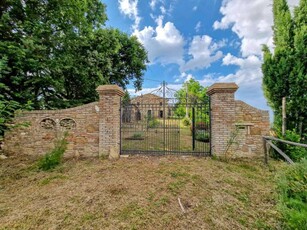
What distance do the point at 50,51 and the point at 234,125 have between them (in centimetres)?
766

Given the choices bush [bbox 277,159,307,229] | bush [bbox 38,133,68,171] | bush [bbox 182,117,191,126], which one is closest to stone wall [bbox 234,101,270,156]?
bush [bbox 277,159,307,229]

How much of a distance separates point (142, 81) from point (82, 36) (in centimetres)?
684

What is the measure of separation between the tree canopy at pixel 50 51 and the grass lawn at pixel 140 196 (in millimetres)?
3231

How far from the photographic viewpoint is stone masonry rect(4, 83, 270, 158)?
5.19m

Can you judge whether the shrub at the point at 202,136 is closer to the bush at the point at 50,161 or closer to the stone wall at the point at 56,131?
the stone wall at the point at 56,131

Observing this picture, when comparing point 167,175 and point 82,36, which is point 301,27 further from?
point 82,36

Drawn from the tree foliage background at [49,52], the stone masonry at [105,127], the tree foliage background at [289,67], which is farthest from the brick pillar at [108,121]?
the tree foliage background at [289,67]

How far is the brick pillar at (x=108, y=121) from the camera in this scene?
538cm

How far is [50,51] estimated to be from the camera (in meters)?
7.68

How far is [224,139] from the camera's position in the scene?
5188mm

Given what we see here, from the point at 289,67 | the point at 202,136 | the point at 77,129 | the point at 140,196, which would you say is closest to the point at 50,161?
the point at 77,129

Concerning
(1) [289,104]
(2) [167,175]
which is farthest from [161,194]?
(1) [289,104]

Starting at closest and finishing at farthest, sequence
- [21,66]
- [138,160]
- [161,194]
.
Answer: [161,194], [138,160], [21,66]

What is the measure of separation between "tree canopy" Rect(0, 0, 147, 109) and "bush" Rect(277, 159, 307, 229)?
21.4 ft
